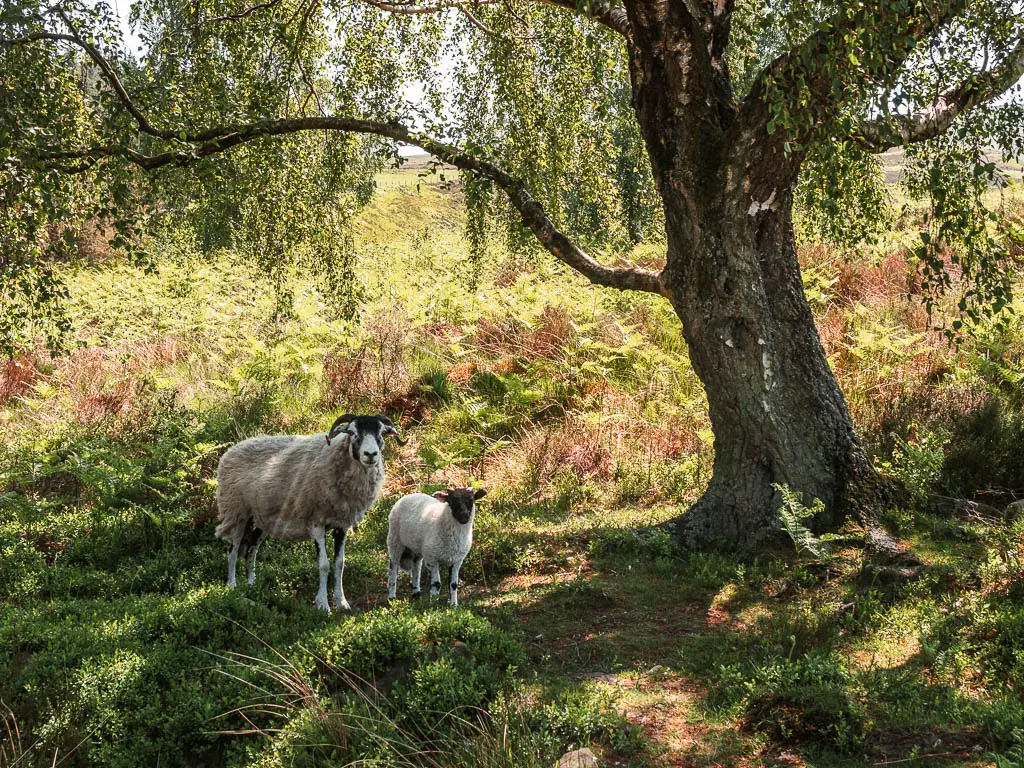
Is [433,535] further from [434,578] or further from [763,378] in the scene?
[763,378]

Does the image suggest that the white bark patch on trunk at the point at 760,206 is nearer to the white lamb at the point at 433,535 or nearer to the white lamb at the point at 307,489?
the white lamb at the point at 433,535

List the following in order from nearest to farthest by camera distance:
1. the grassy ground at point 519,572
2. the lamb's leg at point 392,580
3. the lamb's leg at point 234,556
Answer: the grassy ground at point 519,572 → the lamb's leg at point 392,580 → the lamb's leg at point 234,556

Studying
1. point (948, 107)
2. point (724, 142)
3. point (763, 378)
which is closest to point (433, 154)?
point (724, 142)

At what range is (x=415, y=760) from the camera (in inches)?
197

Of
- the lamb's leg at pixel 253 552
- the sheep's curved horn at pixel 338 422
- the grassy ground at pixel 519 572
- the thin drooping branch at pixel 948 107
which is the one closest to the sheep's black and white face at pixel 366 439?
the sheep's curved horn at pixel 338 422

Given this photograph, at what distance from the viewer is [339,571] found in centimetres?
770

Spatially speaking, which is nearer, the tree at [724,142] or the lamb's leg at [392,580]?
the tree at [724,142]

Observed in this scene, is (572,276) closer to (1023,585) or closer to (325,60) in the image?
(325,60)

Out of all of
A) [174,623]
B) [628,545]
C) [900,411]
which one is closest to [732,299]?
[628,545]

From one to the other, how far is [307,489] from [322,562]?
712mm

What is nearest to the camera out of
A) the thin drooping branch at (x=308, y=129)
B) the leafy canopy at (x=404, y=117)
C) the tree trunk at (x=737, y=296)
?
the leafy canopy at (x=404, y=117)

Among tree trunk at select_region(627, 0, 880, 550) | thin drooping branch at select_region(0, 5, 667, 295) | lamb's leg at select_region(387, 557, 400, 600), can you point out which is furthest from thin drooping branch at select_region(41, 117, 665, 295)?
lamb's leg at select_region(387, 557, 400, 600)

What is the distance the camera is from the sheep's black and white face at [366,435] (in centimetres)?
719

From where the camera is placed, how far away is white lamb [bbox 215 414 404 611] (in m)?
7.50
